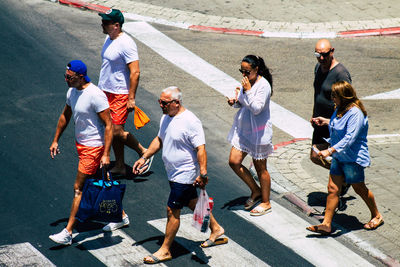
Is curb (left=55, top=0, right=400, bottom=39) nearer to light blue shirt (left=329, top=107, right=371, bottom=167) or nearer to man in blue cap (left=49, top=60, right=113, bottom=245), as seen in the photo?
light blue shirt (left=329, top=107, right=371, bottom=167)

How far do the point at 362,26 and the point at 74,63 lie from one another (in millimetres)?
11110

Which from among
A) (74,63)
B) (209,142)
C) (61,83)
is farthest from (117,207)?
(61,83)

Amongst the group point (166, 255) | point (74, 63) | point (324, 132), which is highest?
point (74, 63)

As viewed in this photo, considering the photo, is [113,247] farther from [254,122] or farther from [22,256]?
[254,122]

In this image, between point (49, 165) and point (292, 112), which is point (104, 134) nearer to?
point (49, 165)

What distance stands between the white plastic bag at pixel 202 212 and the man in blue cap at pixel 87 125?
4.13 ft

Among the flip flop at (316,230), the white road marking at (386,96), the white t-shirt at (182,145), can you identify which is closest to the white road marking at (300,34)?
the white road marking at (386,96)

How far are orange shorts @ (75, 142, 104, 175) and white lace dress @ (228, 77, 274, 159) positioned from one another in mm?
1913

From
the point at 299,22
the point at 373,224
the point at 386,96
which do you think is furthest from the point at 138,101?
the point at 299,22

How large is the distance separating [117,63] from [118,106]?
63 centimetres

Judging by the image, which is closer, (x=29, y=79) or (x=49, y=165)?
(x=49, y=165)

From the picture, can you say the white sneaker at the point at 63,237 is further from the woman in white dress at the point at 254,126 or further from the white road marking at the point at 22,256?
the woman in white dress at the point at 254,126

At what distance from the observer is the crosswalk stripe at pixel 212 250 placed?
8.38 m

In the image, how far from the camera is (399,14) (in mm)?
18703
